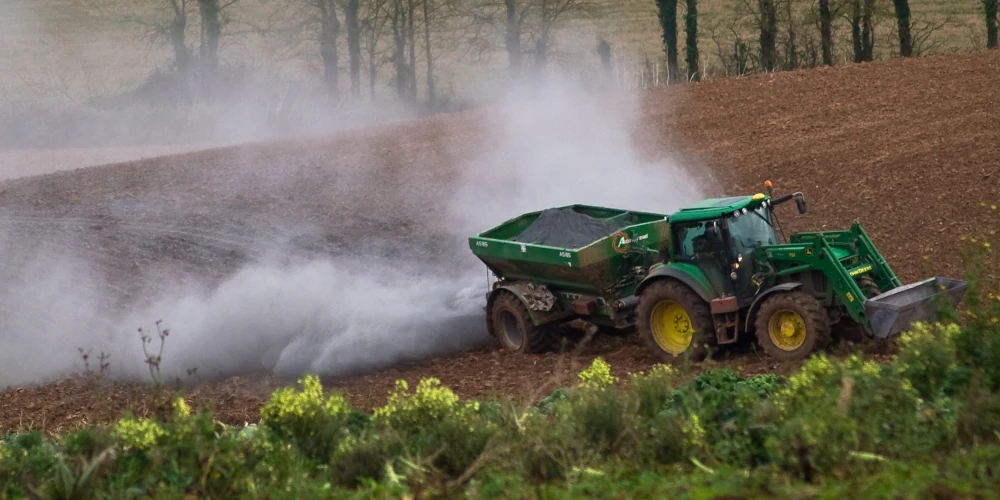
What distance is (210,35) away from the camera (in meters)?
44.1

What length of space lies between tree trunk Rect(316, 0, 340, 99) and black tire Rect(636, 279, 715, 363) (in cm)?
3082

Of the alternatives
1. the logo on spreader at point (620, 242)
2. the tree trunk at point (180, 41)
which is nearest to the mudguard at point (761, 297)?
the logo on spreader at point (620, 242)

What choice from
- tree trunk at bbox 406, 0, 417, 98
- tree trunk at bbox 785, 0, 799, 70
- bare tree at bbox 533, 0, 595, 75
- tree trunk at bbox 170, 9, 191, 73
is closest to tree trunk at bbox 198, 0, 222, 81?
tree trunk at bbox 170, 9, 191, 73

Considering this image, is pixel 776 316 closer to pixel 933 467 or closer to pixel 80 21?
pixel 933 467

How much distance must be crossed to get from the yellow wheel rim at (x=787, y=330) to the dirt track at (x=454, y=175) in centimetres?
65

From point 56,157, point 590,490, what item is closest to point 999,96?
point 590,490

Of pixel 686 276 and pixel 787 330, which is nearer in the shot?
pixel 787 330

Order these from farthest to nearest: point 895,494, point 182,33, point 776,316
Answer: point 182,33
point 776,316
point 895,494

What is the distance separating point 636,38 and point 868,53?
1939cm

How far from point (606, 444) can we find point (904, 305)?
4.75m

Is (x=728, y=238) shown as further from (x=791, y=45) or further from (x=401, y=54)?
(x=401, y=54)

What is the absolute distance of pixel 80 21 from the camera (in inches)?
2425

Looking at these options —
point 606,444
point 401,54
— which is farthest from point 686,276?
point 401,54

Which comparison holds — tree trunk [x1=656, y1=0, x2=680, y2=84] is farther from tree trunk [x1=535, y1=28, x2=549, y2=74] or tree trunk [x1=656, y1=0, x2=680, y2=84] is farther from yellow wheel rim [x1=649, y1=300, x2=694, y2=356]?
yellow wheel rim [x1=649, y1=300, x2=694, y2=356]
